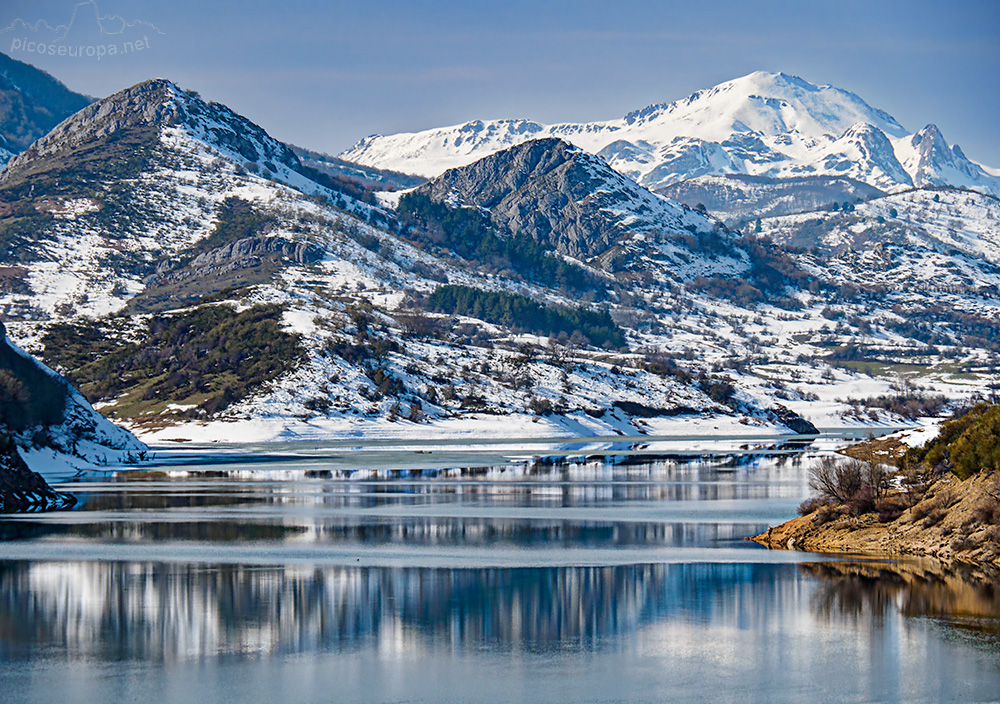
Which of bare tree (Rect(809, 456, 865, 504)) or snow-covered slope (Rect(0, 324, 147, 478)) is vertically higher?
snow-covered slope (Rect(0, 324, 147, 478))

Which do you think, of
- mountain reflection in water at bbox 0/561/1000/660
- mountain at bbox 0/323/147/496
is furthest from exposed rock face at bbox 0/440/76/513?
mountain reflection in water at bbox 0/561/1000/660

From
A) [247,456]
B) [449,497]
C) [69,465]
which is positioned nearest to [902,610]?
[449,497]

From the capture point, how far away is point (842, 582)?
42812mm

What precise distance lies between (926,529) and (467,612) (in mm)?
23631

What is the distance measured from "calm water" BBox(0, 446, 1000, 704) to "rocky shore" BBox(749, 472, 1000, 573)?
242cm

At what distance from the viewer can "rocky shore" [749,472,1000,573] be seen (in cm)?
4650

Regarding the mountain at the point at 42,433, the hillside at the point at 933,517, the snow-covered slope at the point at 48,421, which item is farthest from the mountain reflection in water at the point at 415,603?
the snow-covered slope at the point at 48,421

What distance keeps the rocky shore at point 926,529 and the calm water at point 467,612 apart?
7.95ft

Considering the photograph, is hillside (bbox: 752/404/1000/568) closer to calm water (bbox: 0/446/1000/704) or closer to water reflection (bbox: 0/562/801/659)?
calm water (bbox: 0/446/1000/704)

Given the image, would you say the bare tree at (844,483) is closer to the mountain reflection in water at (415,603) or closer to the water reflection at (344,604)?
the mountain reflection in water at (415,603)

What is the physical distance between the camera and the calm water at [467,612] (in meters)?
29.2

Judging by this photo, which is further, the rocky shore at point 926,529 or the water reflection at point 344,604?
the rocky shore at point 926,529

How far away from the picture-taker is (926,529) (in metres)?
50.0

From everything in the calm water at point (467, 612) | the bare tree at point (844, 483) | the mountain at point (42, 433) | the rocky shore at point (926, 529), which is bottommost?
the calm water at point (467, 612)
